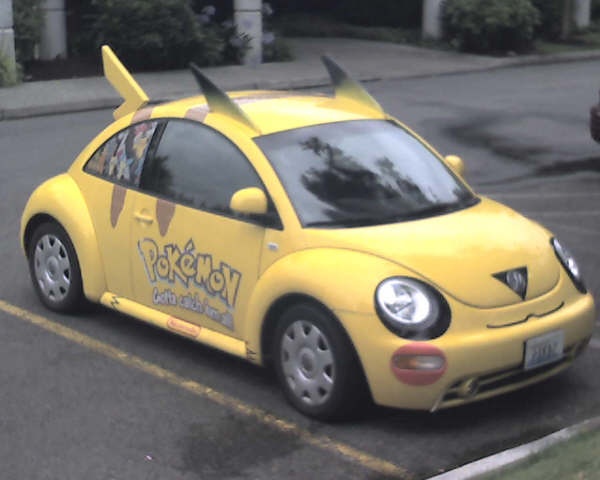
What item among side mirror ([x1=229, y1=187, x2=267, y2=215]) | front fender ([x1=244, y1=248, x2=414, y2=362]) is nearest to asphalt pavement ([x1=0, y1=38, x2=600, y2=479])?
side mirror ([x1=229, y1=187, x2=267, y2=215])

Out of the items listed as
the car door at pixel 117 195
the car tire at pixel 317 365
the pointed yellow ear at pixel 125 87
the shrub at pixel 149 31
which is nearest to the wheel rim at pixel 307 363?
the car tire at pixel 317 365

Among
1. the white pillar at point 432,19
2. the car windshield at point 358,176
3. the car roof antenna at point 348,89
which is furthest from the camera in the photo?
the white pillar at point 432,19

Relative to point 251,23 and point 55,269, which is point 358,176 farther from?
point 251,23

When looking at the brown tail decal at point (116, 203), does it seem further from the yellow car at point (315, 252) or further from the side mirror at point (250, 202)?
the side mirror at point (250, 202)

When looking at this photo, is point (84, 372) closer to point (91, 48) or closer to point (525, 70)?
point (91, 48)

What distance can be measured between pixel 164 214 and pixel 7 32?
13786 mm

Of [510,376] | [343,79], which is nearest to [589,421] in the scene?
[510,376]

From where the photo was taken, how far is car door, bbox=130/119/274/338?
20.9 feet

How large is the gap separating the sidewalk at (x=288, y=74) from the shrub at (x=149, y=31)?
38 cm

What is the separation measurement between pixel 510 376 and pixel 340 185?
140 cm

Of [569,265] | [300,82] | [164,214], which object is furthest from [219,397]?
[300,82]

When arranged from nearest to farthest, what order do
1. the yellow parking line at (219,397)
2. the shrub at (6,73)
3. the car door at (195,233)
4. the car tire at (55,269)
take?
the yellow parking line at (219,397)
the car door at (195,233)
the car tire at (55,269)
the shrub at (6,73)

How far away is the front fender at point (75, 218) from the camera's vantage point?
7.28 metres

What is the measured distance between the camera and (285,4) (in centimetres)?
3048
